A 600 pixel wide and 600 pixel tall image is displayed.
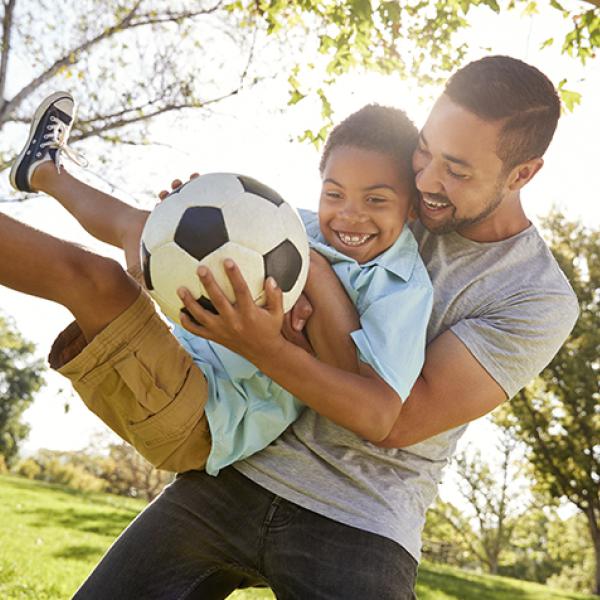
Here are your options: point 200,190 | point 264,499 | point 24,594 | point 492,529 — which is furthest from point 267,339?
point 492,529

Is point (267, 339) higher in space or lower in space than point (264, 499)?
higher

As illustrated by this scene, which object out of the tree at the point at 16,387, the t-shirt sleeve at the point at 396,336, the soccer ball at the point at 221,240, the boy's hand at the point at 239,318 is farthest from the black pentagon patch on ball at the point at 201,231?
the tree at the point at 16,387

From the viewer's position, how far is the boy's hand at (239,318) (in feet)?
7.97

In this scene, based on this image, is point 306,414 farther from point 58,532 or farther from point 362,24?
point 58,532

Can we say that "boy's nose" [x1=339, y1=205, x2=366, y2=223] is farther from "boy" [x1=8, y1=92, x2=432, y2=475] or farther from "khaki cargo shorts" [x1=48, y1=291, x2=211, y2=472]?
"khaki cargo shorts" [x1=48, y1=291, x2=211, y2=472]

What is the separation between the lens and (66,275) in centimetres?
258

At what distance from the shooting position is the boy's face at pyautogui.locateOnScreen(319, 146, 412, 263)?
321 cm

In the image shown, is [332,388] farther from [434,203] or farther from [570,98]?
[570,98]

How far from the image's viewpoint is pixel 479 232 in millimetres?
3402

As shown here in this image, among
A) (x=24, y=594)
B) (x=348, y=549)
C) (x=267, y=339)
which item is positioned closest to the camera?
(x=267, y=339)

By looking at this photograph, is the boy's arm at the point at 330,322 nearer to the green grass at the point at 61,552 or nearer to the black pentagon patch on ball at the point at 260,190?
the black pentagon patch on ball at the point at 260,190

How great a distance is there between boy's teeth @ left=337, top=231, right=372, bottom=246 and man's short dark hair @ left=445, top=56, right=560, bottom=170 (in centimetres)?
66

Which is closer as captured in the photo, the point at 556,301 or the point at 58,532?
the point at 556,301

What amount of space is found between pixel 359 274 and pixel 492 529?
1790 inches
